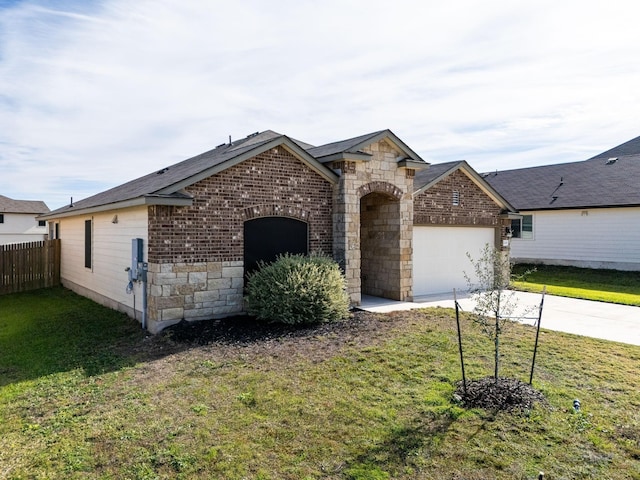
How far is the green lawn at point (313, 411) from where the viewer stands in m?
4.39

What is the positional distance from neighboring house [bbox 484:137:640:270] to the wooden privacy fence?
2102cm

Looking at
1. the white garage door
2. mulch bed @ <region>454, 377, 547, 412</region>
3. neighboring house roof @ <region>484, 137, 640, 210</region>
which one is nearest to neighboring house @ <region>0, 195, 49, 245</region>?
the white garage door

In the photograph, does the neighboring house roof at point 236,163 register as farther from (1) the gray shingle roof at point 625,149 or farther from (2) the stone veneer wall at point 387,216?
(1) the gray shingle roof at point 625,149

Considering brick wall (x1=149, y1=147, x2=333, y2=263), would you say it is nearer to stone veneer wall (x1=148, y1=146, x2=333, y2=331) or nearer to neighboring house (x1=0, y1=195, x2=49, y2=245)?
stone veneer wall (x1=148, y1=146, x2=333, y2=331)

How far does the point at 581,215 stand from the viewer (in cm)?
2042

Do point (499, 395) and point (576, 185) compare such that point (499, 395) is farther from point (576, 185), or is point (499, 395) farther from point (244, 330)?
point (576, 185)

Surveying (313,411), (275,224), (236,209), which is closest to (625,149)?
(275,224)

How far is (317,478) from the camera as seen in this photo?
416 cm

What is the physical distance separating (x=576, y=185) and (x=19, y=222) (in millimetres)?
44243

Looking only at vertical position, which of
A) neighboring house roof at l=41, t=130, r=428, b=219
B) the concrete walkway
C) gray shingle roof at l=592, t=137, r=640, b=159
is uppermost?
gray shingle roof at l=592, t=137, r=640, b=159

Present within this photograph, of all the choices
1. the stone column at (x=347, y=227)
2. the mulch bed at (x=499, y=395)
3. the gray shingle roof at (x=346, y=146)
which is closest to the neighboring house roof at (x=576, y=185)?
the gray shingle roof at (x=346, y=146)

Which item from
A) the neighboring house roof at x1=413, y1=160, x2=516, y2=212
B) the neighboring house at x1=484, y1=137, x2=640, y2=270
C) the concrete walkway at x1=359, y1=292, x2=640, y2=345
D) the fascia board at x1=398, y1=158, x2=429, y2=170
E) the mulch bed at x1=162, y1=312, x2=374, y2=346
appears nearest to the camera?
the mulch bed at x1=162, y1=312, x2=374, y2=346

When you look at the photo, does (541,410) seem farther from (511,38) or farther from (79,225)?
(79,225)

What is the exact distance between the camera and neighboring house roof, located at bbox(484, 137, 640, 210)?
781 inches
